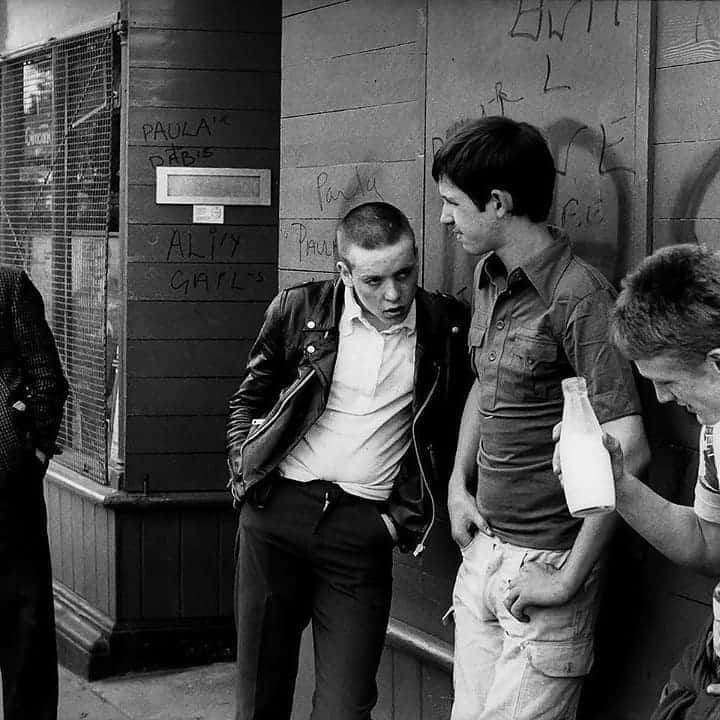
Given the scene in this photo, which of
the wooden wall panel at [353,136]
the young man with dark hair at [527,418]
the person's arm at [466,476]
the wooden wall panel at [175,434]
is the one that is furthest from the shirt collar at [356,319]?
the wooden wall panel at [175,434]

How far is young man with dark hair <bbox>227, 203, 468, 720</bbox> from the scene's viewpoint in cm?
395

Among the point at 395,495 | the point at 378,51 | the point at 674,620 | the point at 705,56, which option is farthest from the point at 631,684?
the point at 378,51

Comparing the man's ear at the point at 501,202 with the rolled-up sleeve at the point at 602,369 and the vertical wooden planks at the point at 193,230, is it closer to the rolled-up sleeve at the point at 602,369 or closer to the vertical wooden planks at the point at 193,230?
the rolled-up sleeve at the point at 602,369

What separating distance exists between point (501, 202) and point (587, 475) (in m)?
1.09

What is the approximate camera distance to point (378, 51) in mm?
4500

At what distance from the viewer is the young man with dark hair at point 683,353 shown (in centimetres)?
248

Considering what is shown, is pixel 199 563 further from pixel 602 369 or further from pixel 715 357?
pixel 715 357

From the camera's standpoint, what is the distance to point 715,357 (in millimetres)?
2469

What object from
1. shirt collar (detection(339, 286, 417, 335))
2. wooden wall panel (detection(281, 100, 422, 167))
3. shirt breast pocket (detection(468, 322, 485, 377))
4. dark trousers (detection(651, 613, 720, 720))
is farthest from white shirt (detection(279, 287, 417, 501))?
dark trousers (detection(651, 613, 720, 720))

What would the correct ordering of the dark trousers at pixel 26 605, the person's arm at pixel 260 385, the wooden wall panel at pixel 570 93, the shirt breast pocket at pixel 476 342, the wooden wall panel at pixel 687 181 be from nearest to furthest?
the wooden wall panel at pixel 687 181 < the wooden wall panel at pixel 570 93 < the shirt breast pocket at pixel 476 342 < the person's arm at pixel 260 385 < the dark trousers at pixel 26 605

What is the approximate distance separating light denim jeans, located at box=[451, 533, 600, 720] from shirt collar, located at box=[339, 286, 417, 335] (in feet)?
2.41

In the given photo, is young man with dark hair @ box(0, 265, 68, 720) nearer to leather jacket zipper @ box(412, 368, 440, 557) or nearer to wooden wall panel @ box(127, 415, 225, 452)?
wooden wall panel @ box(127, 415, 225, 452)

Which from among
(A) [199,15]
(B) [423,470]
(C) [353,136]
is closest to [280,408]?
(B) [423,470]

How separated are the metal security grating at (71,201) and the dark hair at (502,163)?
295 cm
